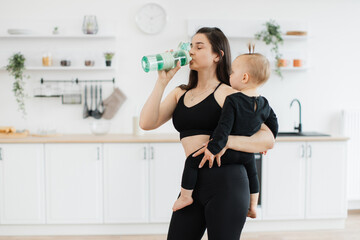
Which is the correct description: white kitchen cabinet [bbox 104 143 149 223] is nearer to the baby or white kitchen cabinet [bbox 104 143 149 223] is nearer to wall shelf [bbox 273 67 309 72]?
wall shelf [bbox 273 67 309 72]

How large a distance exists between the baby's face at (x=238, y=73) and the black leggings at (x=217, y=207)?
288 mm

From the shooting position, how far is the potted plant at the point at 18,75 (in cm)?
361

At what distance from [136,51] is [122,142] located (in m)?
1.03

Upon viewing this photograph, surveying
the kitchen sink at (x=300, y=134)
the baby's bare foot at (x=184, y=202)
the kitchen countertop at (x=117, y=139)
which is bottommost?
the baby's bare foot at (x=184, y=202)

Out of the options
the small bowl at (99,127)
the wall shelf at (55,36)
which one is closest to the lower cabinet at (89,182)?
the small bowl at (99,127)

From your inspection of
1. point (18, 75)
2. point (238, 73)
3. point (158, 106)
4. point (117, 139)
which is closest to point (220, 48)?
point (238, 73)

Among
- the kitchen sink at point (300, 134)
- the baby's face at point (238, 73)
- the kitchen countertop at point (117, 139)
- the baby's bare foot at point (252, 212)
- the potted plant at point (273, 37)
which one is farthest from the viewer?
the potted plant at point (273, 37)

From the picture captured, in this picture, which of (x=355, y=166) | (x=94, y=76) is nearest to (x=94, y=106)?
(x=94, y=76)

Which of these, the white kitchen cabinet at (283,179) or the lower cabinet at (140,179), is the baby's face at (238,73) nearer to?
the lower cabinet at (140,179)

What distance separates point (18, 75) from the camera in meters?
3.64

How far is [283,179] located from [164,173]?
1.07 metres

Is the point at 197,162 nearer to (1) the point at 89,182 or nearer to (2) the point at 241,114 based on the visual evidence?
(2) the point at 241,114

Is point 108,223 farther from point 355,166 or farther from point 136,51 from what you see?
point 355,166

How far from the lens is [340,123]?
3.99 meters
